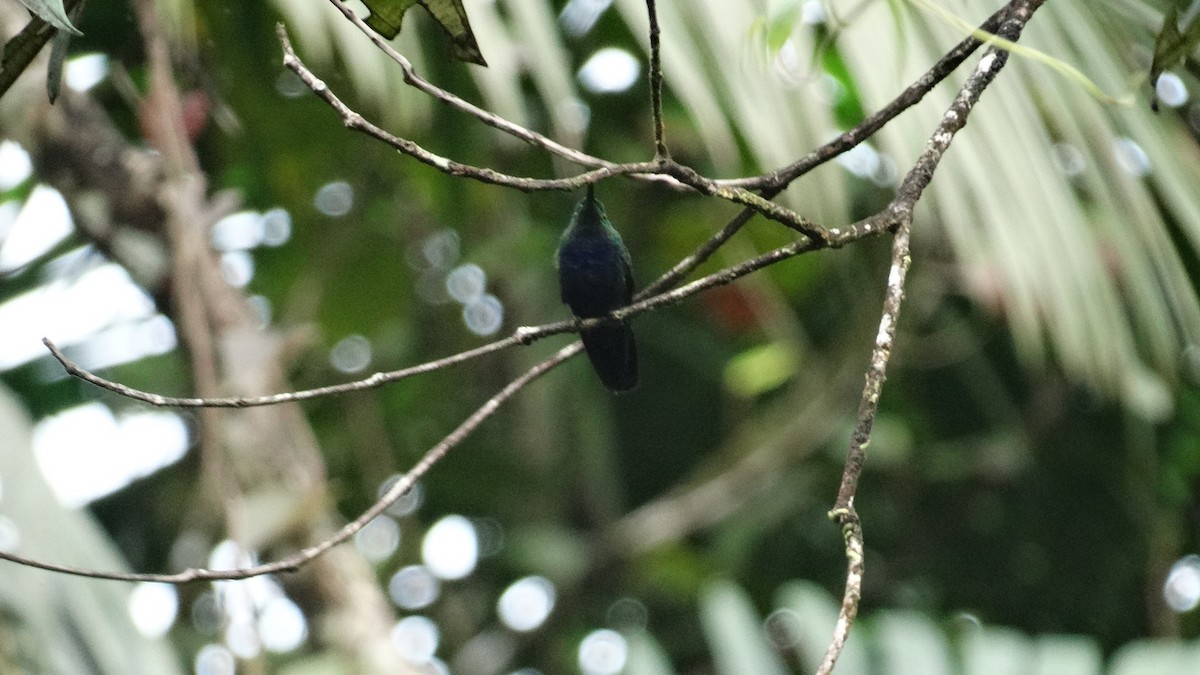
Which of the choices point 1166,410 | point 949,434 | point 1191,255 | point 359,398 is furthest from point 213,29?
point 949,434

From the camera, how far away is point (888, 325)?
142cm

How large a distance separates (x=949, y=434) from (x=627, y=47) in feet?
14.4

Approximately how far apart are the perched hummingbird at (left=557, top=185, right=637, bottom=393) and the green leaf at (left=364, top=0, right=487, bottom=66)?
2.63 ft

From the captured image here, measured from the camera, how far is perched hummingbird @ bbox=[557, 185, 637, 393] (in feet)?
7.97

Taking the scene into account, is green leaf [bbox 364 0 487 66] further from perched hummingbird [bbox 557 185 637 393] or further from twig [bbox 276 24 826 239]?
perched hummingbird [bbox 557 185 637 393]

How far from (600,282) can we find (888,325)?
1.51 metres

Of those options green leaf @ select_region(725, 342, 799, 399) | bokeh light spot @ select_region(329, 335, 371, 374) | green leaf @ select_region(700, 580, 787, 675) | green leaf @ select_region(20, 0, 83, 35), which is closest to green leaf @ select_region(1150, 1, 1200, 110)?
green leaf @ select_region(20, 0, 83, 35)

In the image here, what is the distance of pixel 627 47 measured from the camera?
3457 mm

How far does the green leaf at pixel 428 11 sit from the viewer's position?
1.47 m

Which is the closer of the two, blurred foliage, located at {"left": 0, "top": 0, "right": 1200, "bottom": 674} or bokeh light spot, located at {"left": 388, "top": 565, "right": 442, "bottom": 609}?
blurred foliage, located at {"left": 0, "top": 0, "right": 1200, "bottom": 674}

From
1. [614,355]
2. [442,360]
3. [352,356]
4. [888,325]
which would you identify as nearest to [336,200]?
[352,356]

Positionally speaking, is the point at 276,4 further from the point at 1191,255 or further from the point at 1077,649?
the point at 1077,649

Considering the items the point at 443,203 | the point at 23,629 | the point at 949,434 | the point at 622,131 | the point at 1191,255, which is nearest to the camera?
the point at 23,629

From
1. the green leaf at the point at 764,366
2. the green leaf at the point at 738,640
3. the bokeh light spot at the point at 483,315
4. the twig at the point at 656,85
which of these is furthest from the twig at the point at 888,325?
the bokeh light spot at the point at 483,315
